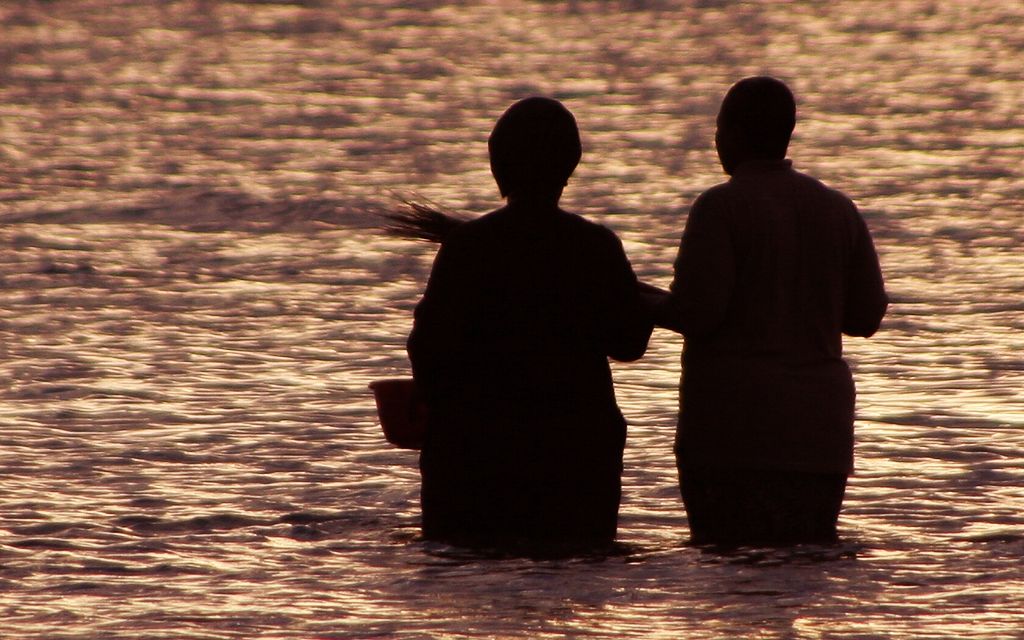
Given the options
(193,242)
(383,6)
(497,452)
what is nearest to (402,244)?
(193,242)

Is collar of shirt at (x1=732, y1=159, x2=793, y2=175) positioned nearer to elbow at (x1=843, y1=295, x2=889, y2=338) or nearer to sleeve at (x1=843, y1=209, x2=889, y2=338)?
sleeve at (x1=843, y1=209, x2=889, y2=338)

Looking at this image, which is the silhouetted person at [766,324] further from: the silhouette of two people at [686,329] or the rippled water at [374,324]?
the rippled water at [374,324]

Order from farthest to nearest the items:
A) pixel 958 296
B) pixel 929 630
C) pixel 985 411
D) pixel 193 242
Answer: pixel 193 242, pixel 958 296, pixel 985 411, pixel 929 630

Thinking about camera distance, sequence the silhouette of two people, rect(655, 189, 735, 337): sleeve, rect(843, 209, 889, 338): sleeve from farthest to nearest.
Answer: rect(843, 209, 889, 338): sleeve, the silhouette of two people, rect(655, 189, 735, 337): sleeve

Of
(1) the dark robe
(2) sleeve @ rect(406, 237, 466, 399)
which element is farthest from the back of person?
(2) sleeve @ rect(406, 237, 466, 399)

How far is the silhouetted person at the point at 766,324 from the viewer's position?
6.30 metres

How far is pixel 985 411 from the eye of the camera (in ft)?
31.6

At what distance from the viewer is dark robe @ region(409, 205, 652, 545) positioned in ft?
20.9

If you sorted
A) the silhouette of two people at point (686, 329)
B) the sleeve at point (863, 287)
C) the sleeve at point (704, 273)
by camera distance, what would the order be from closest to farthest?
the sleeve at point (704, 273), the silhouette of two people at point (686, 329), the sleeve at point (863, 287)

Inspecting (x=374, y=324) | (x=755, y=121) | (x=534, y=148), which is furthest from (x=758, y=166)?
(x=374, y=324)

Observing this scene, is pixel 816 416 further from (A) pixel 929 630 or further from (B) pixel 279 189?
(B) pixel 279 189

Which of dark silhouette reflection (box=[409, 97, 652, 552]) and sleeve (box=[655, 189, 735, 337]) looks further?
dark silhouette reflection (box=[409, 97, 652, 552])

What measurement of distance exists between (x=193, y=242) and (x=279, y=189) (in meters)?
2.11

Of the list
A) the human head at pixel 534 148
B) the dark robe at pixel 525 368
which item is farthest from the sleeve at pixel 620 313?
the human head at pixel 534 148
